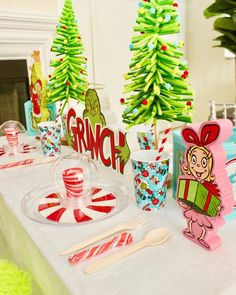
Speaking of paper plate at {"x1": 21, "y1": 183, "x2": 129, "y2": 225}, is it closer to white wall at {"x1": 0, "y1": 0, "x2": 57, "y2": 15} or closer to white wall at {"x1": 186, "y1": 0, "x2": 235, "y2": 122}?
white wall at {"x1": 0, "y1": 0, "x2": 57, "y2": 15}

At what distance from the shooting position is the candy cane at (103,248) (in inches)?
23.9

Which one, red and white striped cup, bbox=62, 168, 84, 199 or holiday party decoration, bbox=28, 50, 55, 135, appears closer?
red and white striped cup, bbox=62, 168, 84, 199

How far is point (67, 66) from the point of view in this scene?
1.41 meters

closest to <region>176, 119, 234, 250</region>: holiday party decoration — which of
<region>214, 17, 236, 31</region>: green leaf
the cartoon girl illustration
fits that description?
the cartoon girl illustration

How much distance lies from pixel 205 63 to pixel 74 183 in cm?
316

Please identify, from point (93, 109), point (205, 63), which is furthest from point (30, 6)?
point (205, 63)

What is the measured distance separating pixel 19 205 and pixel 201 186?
1.68ft

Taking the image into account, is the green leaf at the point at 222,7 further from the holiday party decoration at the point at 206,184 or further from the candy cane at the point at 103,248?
the candy cane at the point at 103,248

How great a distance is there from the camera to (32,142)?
59.9 inches

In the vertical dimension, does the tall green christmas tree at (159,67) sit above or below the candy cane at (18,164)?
above

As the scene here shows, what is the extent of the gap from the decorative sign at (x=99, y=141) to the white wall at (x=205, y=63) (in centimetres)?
260

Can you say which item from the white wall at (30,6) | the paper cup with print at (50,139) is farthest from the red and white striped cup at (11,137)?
the white wall at (30,6)

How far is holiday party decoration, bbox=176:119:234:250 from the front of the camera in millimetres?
584

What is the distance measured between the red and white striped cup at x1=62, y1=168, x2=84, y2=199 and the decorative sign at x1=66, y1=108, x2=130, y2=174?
19 cm
